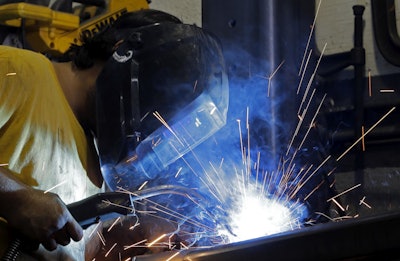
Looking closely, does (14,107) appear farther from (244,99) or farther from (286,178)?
(286,178)

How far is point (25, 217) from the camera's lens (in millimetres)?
1442

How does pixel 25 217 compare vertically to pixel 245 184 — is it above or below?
above

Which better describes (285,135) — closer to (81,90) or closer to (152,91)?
(152,91)

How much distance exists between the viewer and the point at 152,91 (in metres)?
1.75

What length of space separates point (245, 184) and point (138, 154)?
561mm

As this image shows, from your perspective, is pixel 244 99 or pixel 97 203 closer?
pixel 97 203

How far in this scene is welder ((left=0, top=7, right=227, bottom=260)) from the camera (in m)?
1.60

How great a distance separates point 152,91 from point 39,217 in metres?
0.48

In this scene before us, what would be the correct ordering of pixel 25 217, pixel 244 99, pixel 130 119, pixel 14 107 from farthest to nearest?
pixel 244 99
pixel 130 119
pixel 14 107
pixel 25 217

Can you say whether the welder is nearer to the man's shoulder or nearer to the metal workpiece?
the man's shoulder

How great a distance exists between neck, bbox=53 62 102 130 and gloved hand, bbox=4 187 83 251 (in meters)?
0.41

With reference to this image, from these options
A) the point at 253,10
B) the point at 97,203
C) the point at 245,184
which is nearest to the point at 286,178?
the point at 245,184

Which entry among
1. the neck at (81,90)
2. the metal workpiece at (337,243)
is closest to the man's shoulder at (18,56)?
the neck at (81,90)

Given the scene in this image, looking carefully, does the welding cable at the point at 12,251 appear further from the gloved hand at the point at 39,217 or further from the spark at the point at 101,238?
the spark at the point at 101,238
